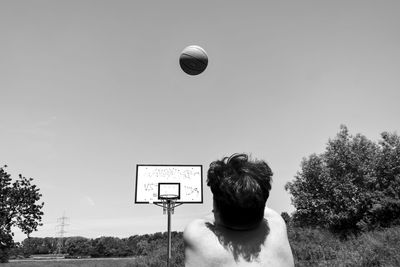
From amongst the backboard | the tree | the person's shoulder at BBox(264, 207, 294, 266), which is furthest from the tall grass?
the tree

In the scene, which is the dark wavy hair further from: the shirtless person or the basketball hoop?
the basketball hoop

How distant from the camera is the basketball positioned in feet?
34.6

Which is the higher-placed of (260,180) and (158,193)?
(158,193)

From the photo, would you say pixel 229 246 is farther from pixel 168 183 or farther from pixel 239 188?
pixel 168 183

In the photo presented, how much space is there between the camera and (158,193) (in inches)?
685

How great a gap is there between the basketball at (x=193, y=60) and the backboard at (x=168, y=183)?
806 cm

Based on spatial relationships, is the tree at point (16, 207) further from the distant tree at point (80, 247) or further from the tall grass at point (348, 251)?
the distant tree at point (80, 247)

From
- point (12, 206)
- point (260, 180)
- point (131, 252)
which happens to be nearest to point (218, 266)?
point (260, 180)

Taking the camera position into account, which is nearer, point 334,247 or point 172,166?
point 334,247

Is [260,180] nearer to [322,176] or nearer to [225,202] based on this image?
[225,202]

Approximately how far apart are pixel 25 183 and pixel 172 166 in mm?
19383

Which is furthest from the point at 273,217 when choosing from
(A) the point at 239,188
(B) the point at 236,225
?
(A) the point at 239,188

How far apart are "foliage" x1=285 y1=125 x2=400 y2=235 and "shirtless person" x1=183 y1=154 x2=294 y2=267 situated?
27.8 metres

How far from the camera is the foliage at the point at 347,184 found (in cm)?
2839
